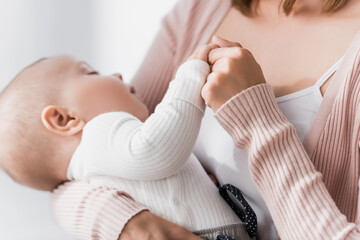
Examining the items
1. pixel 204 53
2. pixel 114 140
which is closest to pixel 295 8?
pixel 204 53

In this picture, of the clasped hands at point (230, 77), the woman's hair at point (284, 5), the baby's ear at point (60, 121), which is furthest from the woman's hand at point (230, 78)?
the baby's ear at point (60, 121)

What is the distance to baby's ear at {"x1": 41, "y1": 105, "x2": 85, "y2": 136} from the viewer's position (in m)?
1.03

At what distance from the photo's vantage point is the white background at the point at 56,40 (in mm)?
1593

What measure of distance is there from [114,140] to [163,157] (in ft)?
0.39

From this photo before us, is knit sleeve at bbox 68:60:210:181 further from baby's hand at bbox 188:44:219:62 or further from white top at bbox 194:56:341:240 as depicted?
white top at bbox 194:56:341:240

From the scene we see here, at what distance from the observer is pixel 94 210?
922 mm

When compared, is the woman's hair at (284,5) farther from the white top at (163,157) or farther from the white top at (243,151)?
the white top at (163,157)

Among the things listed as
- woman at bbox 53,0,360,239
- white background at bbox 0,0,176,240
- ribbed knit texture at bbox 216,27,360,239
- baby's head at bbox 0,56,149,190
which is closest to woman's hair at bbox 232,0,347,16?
woman at bbox 53,0,360,239

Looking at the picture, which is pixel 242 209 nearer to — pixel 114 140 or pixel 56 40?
pixel 114 140

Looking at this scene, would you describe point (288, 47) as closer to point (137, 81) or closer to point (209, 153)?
point (209, 153)

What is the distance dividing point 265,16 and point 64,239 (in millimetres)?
1053

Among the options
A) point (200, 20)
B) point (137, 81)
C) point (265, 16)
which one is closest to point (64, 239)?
point (137, 81)

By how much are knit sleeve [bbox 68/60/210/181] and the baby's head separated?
0.29 ft

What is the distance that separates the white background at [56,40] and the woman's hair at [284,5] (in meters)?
0.66
